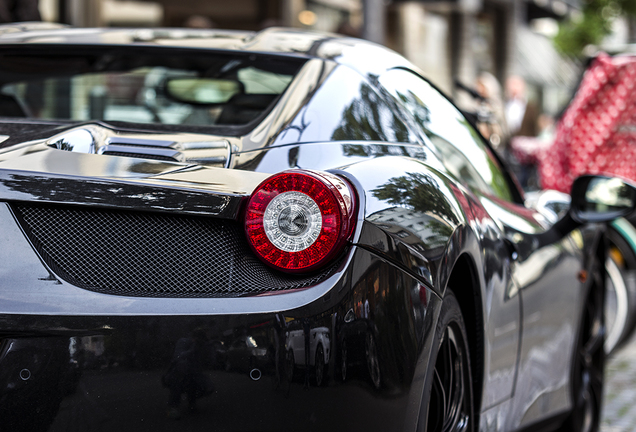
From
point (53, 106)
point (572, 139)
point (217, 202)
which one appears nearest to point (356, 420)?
point (217, 202)

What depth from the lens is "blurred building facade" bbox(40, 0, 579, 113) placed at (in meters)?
11.3

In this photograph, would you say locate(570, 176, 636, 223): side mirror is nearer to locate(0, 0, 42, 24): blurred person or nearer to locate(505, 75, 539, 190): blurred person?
locate(0, 0, 42, 24): blurred person

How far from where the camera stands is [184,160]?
7.27 feet

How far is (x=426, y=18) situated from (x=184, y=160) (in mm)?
19356

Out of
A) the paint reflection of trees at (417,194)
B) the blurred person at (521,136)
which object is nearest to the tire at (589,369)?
the paint reflection of trees at (417,194)

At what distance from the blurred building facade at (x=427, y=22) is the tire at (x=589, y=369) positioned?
285 centimetres

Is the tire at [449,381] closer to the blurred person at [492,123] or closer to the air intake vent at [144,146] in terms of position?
the air intake vent at [144,146]

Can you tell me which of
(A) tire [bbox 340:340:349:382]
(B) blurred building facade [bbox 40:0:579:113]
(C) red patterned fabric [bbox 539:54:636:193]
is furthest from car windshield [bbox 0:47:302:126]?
(C) red patterned fabric [bbox 539:54:636:193]

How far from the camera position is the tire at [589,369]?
404 centimetres

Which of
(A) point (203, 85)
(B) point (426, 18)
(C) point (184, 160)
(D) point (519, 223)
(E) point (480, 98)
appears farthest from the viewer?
(B) point (426, 18)

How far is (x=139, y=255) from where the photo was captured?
78.8 inches

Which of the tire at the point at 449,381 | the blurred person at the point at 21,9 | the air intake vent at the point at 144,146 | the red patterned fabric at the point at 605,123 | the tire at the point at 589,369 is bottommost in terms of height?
the tire at the point at 589,369

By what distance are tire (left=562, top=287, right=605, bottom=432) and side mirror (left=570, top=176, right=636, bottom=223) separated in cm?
70

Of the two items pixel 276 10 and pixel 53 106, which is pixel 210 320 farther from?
pixel 276 10
